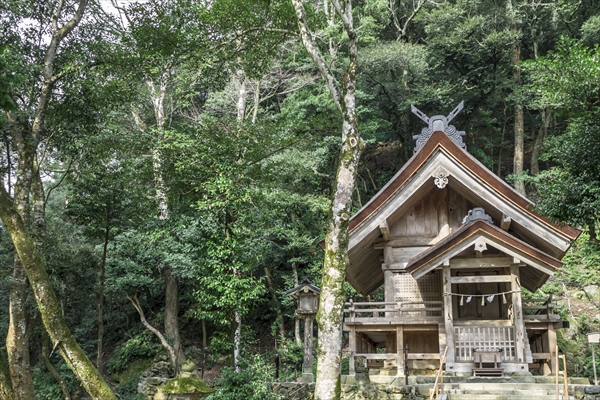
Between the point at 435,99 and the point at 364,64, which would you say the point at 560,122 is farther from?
the point at 364,64

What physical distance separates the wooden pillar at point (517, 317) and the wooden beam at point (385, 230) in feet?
10.2

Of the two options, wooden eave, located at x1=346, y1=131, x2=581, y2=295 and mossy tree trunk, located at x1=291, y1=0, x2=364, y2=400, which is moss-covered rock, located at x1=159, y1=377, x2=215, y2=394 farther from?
wooden eave, located at x1=346, y1=131, x2=581, y2=295

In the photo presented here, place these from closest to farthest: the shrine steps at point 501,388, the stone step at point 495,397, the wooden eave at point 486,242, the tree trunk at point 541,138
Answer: the stone step at point 495,397, the shrine steps at point 501,388, the wooden eave at point 486,242, the tree trunk at point 541,138

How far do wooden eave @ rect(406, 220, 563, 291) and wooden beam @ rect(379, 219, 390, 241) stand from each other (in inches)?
57.9

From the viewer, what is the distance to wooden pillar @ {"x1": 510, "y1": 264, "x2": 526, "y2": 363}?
1146 cm

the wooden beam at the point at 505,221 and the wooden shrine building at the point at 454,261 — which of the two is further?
the wooden beam at the point at 505,221

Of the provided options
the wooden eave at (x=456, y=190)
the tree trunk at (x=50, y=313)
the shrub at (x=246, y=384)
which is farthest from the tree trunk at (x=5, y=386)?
the wooden eave at (x=456, y=190)

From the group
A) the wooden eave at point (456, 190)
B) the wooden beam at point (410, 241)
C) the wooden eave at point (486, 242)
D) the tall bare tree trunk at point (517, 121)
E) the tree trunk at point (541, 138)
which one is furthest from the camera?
the tree trunk at point (541, 138)

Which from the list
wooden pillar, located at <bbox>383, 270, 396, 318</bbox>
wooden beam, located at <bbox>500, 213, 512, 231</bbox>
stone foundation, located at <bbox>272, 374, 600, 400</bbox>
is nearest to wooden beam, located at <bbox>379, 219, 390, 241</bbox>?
wooden pillar, located at <bbox>383, 270, 396, 318</bbox>

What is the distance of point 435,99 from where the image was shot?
24.6 m

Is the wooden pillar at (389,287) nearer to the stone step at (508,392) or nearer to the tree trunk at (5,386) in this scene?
the stone step at (508,392)

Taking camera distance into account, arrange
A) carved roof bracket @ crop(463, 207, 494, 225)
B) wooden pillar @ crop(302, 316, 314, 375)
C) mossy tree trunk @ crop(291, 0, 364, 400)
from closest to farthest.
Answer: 1. mossy tree trunk @ crop(291, 0, 364, 400)
2. wooden pillar @ crop(302, 316, 314, 375)
3. carved roof bracket @ crop(463, 207, 494, 225)

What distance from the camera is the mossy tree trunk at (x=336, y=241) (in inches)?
284

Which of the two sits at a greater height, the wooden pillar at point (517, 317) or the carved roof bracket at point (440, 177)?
the carved roof bracket at point (440, 177)
